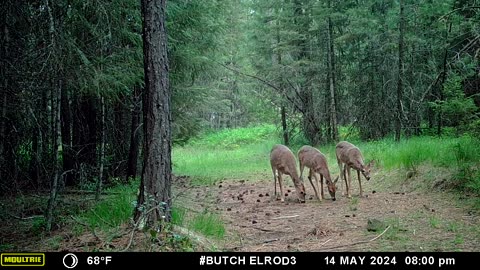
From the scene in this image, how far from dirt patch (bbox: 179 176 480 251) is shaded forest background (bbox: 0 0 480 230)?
2.52 m

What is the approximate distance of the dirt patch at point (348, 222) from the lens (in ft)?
22.1

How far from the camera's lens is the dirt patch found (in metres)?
6.73

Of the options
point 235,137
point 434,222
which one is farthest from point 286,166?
point 235,137

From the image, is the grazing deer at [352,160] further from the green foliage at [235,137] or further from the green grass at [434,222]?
the green foliage at [235,137]

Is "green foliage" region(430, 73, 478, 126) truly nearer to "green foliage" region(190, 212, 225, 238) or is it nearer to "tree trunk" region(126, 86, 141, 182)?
"green foliage" region(190, 212, 225, 238)

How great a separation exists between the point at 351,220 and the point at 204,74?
8440mm

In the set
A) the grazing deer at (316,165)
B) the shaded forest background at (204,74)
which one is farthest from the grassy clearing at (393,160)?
the grazing deer at (316,165)

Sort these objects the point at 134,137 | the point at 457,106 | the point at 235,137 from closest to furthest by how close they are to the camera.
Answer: the point at 457,106 < the point at 134,137 < the point at 235,137

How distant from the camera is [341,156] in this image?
39.4ft

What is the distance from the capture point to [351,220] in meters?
8.59
